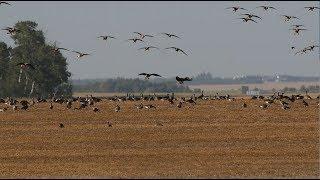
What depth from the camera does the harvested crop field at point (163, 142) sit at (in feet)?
145

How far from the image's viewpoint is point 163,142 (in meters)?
56.2

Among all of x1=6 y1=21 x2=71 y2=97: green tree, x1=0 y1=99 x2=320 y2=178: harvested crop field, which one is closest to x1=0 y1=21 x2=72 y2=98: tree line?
x1=6 y1=21 x2=71 y2=97: green tree

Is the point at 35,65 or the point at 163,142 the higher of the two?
the point at 35,65

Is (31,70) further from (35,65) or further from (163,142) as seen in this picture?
(163,142)

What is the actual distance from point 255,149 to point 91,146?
9.20 meters

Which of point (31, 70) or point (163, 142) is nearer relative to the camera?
point (163, 142)

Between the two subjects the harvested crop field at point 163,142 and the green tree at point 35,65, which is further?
the green tree at point 35,65

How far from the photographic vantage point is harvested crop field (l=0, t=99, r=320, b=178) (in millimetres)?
44219

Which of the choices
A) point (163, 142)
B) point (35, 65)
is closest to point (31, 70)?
point (35, 65)

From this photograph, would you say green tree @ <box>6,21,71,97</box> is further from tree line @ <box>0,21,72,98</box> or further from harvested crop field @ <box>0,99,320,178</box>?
harvested crop field @ <box>0,99,320,178</box>

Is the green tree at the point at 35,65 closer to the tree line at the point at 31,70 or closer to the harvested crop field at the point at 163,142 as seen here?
the tree line at the point at 31,70

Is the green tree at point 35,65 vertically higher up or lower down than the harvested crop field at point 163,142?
higher up

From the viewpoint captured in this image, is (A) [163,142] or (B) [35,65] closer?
(A) [163,142]

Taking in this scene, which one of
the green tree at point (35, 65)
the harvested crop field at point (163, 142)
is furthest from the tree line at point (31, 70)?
the harvested crop field at point (163, 142)
